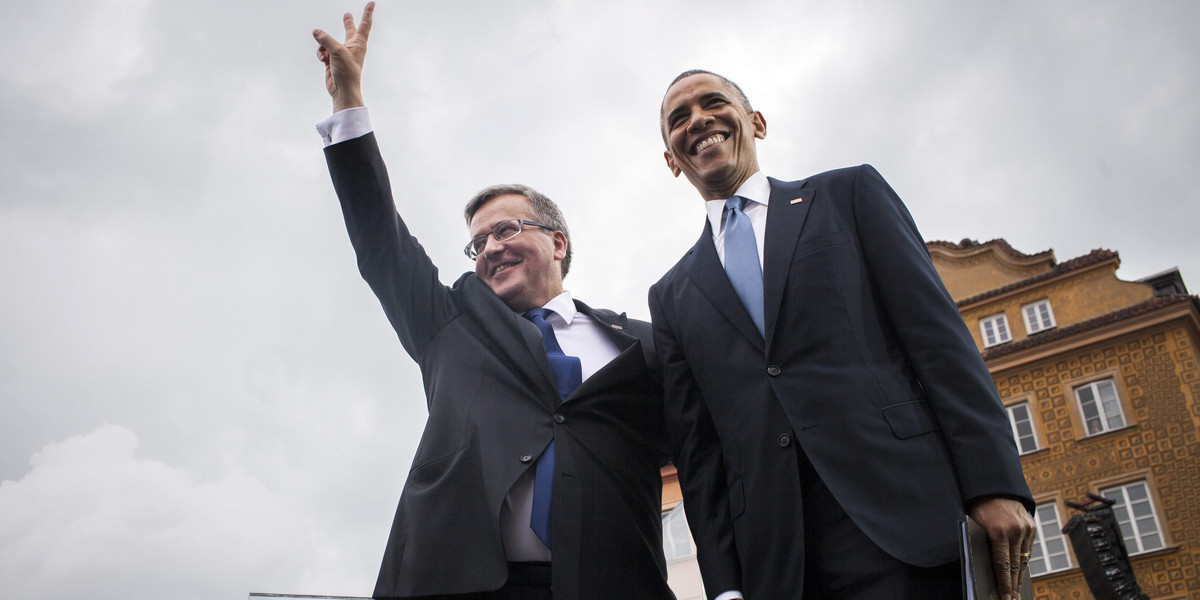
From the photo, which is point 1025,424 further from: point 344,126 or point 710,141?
point 344,126

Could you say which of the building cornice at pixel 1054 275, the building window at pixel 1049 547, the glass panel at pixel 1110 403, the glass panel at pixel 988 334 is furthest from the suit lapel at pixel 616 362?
the glass panel at pixel 988 334

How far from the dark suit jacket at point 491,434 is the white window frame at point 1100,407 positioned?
67.6 ft

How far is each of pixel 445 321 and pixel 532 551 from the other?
1.02m

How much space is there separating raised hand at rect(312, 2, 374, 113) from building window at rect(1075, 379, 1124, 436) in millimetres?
21386

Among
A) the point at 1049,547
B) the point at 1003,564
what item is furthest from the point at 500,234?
the point at 1049,547

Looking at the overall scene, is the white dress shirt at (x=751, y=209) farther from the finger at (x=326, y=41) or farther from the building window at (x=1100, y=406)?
the building window at (x=1100, y=406)

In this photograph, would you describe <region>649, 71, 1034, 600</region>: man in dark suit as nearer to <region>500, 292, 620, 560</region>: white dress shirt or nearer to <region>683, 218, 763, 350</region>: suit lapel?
<region>683, 218, 763, 350</region>: suit lapel

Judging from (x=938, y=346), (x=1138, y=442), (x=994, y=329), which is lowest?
(x=938, y=346)

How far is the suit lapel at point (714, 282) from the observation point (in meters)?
2.76

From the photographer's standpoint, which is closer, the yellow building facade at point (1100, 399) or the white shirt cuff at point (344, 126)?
the white shirt cuff at point (344, 126)

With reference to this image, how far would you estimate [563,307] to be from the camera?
12.3ft

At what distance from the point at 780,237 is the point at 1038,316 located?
22.9 metres

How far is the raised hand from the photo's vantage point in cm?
342

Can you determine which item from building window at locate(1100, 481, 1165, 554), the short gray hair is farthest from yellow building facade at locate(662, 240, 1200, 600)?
the short gray hair
